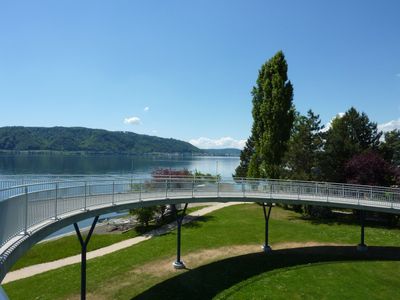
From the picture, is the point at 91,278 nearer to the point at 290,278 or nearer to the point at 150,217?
the point at 290,278

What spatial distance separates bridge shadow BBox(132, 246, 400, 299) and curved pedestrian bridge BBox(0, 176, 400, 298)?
3580 mm

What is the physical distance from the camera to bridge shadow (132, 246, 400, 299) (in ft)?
69.4

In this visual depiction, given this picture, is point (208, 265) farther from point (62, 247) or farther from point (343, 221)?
point (343, 221)

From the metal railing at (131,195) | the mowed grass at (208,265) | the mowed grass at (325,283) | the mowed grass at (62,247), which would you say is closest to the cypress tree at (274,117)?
the mowed grass at (208,265)

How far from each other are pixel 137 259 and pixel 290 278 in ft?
35.5

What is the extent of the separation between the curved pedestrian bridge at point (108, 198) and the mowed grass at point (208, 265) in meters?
3.98

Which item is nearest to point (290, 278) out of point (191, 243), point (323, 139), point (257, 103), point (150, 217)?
point (191, 243)

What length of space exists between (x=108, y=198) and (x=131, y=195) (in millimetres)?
1927

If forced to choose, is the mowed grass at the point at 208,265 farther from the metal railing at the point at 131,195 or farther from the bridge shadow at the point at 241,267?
the metal railing at the point at 131,195

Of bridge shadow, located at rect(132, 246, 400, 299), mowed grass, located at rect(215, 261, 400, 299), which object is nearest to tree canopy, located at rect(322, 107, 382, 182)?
bridge shadow, located at rect(132, 246, 400, 299)

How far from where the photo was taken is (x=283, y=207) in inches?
1796

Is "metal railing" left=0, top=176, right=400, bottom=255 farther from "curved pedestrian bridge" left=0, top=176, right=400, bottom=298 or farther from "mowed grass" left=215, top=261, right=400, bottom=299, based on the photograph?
"mowed grass" left=215, top=261, right=400, bottom=299

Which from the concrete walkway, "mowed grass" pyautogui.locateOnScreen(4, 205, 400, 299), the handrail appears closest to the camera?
the handrail

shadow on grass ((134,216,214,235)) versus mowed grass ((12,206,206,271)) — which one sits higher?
shadow on grass ((134,216,214,235))
